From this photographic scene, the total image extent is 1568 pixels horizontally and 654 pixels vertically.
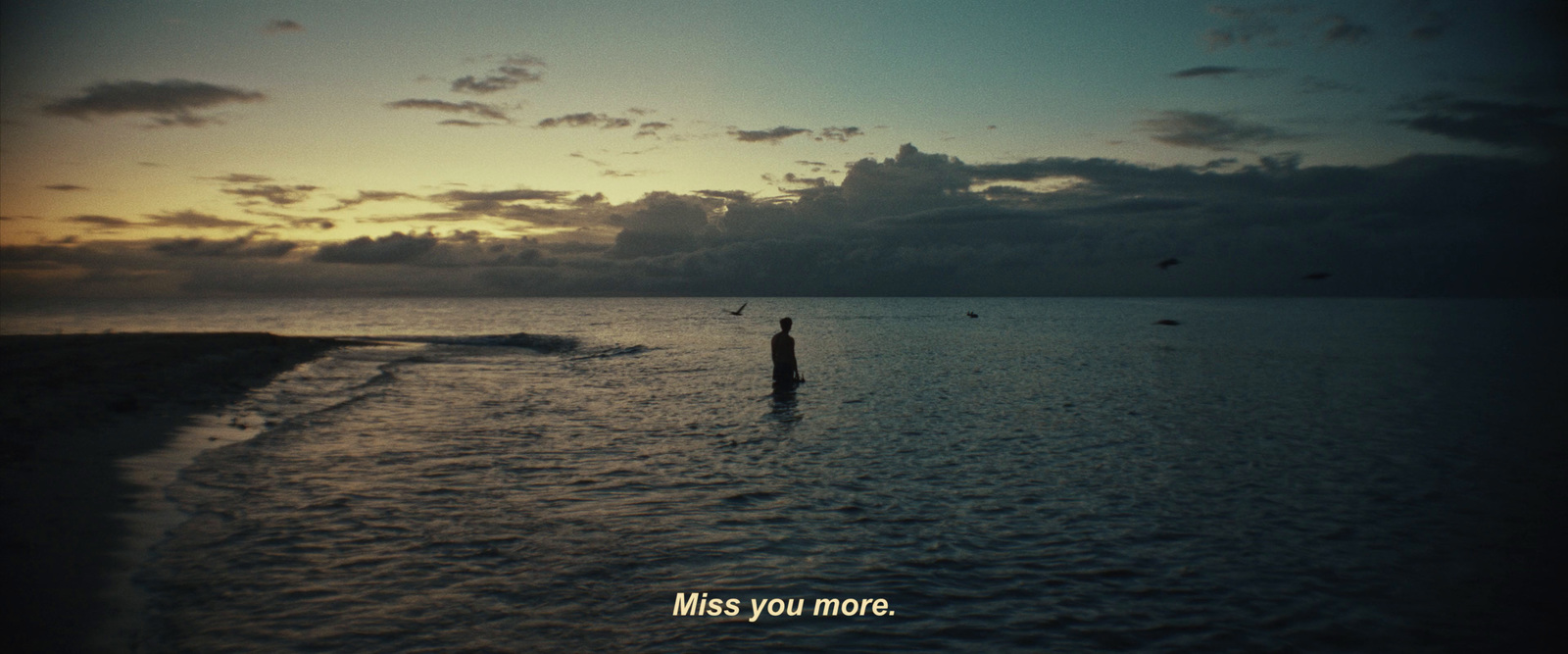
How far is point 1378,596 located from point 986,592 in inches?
Result: 181

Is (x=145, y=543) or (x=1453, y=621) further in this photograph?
(x=145, y=543)

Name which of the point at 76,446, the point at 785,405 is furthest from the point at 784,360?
the point at 76,446

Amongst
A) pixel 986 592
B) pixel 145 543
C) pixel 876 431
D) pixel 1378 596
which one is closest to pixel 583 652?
pixel 986 592

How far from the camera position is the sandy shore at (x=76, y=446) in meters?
7.17

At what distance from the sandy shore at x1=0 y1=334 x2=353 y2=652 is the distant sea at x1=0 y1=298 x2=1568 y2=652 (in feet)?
2.26

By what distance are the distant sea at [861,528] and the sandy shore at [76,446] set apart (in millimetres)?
688

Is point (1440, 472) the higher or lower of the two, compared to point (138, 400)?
lower

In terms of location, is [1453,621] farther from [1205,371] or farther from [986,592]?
[1205,371]

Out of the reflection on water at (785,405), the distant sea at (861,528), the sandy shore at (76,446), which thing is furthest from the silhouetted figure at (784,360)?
the sandy shore at (76,446)

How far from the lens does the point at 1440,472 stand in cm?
1522

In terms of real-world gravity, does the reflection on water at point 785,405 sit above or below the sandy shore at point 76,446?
below

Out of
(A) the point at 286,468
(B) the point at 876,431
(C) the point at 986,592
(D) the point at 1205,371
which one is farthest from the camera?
(D) the point at 1205,371

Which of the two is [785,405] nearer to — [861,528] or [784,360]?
[784,360]

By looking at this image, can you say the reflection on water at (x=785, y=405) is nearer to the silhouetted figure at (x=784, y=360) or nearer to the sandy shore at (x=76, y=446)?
the silhouetted figure at (x=784, y=360)
